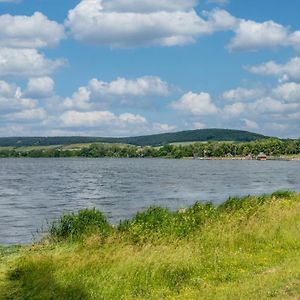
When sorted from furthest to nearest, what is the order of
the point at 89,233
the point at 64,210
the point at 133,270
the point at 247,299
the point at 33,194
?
the point at 33,194 < the point at 64,210 < the point at 89,233 < the point at 133,270 < the point at 247,299

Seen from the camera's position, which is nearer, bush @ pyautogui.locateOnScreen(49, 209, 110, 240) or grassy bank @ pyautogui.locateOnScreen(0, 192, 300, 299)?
grassy bank @ pyautogui.locateOnScreen(0, 192, 300, 299)

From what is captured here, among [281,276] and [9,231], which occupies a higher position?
[281,276]

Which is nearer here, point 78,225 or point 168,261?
point 168,261

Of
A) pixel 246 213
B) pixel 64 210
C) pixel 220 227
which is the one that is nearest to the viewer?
pixel 220 227

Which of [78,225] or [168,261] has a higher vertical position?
[168,261]

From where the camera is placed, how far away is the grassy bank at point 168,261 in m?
13.7

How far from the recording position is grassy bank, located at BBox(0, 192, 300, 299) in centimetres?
1366

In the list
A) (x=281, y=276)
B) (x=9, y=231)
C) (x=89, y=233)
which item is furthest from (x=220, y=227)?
(x=9, y=231)

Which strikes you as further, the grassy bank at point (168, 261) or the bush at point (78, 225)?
the bush at point (78, 225)

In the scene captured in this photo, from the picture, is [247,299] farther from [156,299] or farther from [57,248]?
[57,248]

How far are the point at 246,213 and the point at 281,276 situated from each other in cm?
1185

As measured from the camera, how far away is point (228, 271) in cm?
→ 1558

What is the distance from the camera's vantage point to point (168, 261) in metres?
16.0

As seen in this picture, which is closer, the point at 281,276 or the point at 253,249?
the point at 281,276
